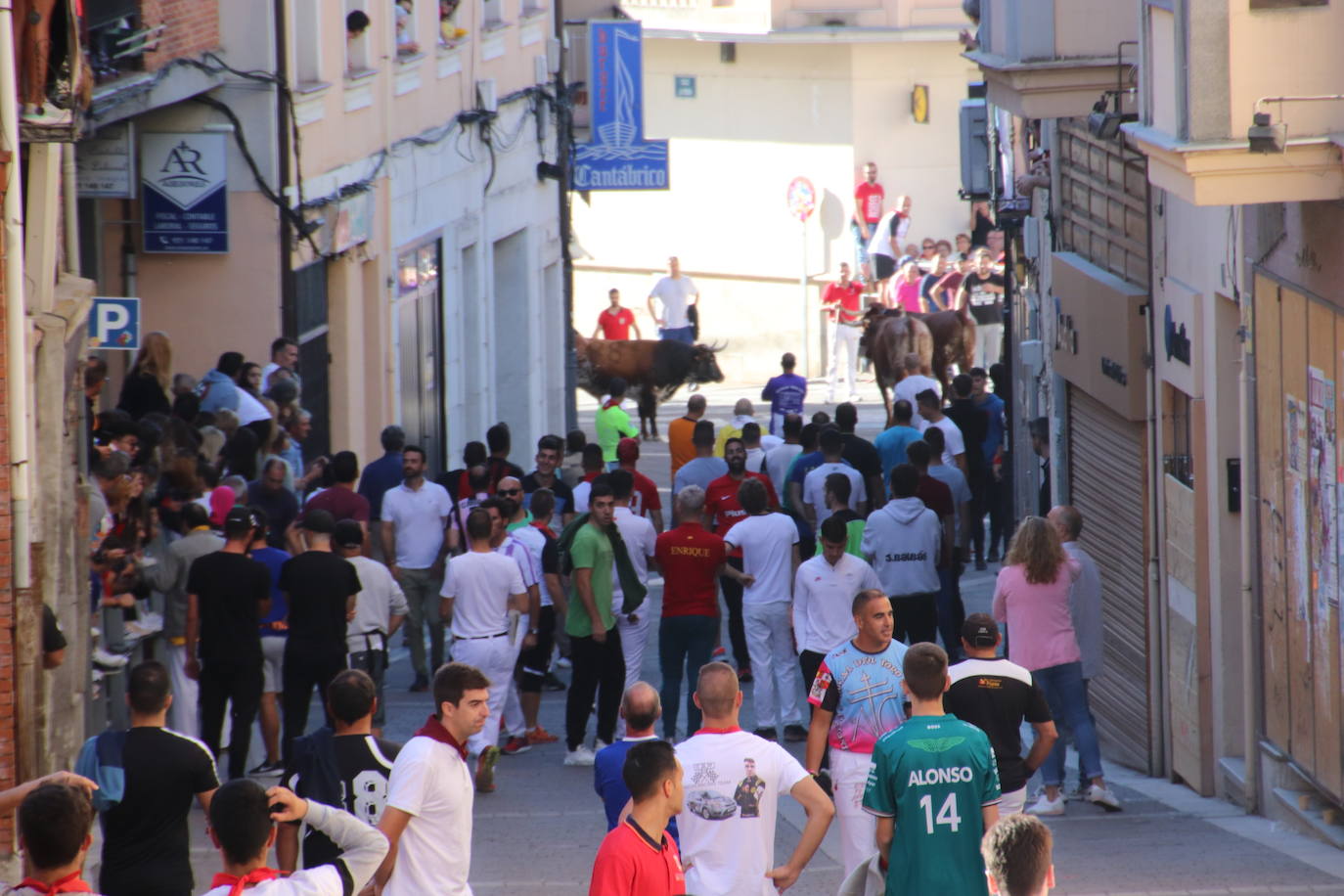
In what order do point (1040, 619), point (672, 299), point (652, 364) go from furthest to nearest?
point (672, 299) → point (652, 364) → point (1040, 619)

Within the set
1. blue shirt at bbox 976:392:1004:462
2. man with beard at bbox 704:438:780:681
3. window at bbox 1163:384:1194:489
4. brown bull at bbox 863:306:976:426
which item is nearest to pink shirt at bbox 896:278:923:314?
brown bull at bbox 863:306:976:426

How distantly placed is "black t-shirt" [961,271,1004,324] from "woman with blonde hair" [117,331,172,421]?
58.0 feet

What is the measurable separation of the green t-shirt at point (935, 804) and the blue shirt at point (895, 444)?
9.45m

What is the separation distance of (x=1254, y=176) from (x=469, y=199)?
16034 millimetres

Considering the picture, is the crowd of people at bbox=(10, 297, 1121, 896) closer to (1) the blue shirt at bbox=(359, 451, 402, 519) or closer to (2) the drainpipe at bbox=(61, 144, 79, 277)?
(1) the blue shirt at bbox=(359, 451, 402, 519)

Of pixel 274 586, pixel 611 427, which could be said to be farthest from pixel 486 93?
pixel 274 586

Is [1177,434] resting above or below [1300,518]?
above

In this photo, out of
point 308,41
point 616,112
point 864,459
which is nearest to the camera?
point 864,459

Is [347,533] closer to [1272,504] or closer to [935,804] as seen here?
[1272,504]

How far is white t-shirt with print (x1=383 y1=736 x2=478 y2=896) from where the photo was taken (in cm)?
699

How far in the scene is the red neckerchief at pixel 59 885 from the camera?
5871 mm

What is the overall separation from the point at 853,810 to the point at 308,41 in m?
12.7

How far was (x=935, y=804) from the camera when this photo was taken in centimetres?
739

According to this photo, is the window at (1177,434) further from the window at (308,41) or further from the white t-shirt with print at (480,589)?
the window at (308,41)
